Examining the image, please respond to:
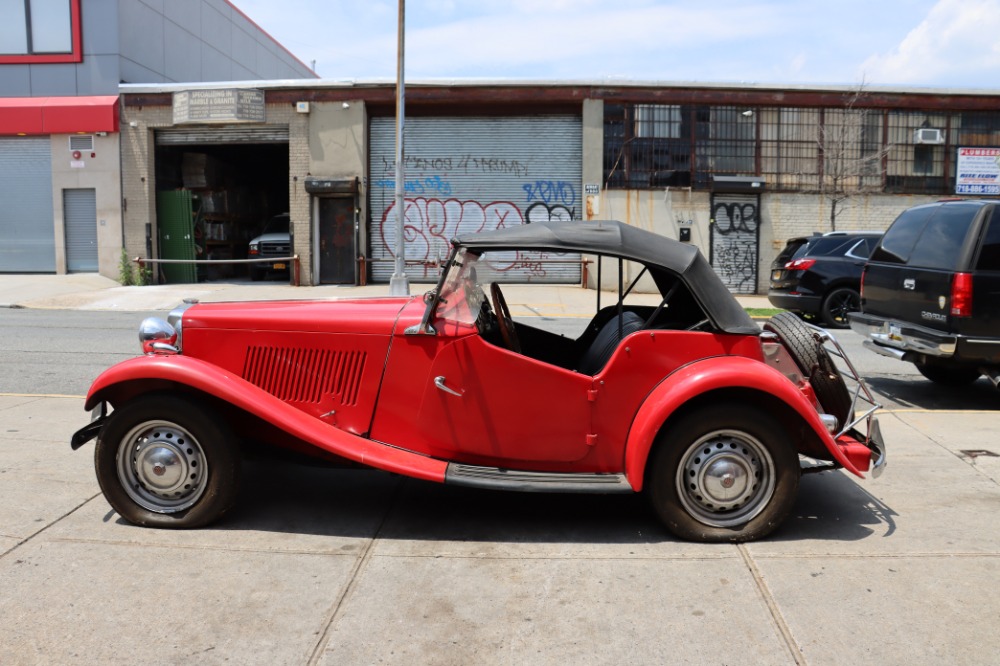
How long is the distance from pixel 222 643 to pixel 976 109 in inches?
983

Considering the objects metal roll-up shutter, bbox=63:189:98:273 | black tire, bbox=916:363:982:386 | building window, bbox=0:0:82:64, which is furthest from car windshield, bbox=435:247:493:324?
building window, bbox=0:0:82:64

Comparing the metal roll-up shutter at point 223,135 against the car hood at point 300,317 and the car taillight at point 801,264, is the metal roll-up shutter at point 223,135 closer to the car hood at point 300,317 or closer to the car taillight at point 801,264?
the car taillight at point 801,264

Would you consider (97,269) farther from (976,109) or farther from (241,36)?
(976,109)

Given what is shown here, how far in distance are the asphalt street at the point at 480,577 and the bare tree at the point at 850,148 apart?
59.7ft

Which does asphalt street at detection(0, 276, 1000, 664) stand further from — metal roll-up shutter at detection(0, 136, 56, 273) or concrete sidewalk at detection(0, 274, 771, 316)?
metal roll-up shutter at detection(0, 136, 56, 273)

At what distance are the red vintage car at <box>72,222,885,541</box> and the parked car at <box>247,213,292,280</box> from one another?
18869 mm

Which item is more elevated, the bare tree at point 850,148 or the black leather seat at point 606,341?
the bare tree at point 850,148

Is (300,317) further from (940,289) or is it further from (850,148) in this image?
(850,148)

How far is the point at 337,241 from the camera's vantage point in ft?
75.5

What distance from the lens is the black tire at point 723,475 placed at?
4051 mm

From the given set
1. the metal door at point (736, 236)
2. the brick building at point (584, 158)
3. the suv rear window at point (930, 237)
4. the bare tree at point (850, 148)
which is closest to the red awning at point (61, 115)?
the brick building at point (584, 158)

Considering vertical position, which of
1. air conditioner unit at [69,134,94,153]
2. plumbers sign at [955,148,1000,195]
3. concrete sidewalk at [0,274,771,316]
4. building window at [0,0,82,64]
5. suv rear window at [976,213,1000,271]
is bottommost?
concrete sidewalk at [0,274,771,316]

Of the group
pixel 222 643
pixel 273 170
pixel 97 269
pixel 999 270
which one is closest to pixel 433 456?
pixel 222 643

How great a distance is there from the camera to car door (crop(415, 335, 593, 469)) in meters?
4.12
